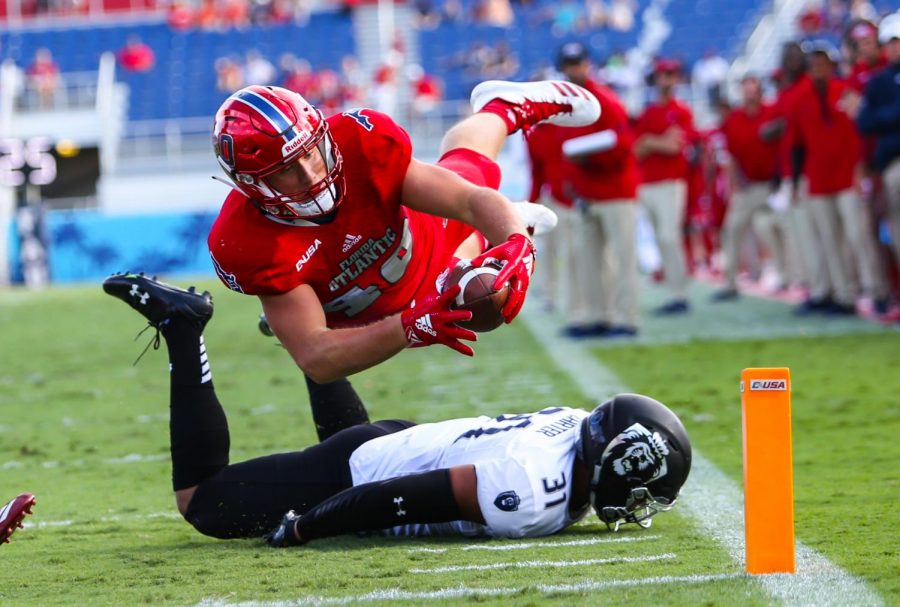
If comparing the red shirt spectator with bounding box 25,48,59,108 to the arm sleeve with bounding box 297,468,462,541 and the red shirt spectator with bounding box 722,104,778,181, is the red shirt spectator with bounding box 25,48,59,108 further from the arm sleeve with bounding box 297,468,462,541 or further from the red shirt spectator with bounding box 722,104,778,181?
the arm sleeve with bounding box 297,468,462,541

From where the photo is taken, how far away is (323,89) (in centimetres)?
2506

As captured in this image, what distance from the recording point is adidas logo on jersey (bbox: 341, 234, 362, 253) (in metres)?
4.26

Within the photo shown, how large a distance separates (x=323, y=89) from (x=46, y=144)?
5.19 metres

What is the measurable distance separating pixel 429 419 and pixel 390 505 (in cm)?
266

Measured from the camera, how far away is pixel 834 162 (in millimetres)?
10016

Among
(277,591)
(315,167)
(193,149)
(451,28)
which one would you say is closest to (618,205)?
(315,167)

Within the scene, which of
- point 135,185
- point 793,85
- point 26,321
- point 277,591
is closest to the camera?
point 277,591

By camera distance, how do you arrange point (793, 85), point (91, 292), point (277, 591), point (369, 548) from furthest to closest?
1. point (91, 292)
2. point (793, 85)
3. point (369, 548)
4. point (277, 591)

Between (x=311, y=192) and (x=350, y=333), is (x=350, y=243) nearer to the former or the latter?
(x=311, y=192)

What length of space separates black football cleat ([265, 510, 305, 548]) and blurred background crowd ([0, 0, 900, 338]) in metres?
5.82

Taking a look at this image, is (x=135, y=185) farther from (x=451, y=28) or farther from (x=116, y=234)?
(x=451, y=28)

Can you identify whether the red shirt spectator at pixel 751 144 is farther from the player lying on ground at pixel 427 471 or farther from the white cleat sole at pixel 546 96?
the player lying on ground at pixel 427 471

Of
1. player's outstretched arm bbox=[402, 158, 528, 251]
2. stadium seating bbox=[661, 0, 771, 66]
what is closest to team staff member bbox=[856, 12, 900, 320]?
player's outstretched arm bbox=[402, 158, 528, 251]

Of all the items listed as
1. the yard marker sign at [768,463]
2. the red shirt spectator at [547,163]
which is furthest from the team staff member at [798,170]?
the yard marker sign at [768,463]
